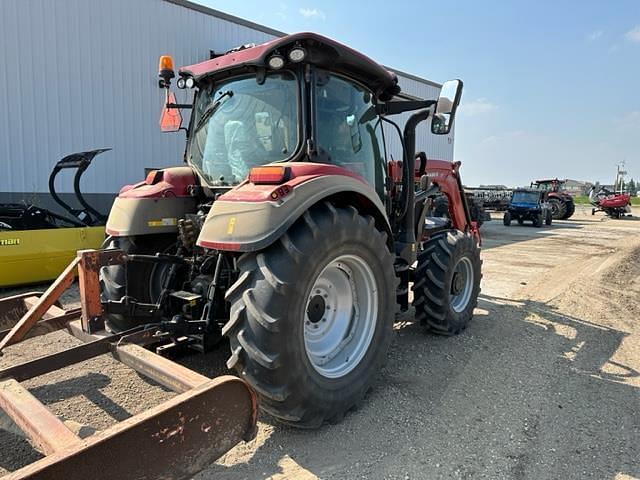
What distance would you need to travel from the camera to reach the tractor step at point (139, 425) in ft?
5.26

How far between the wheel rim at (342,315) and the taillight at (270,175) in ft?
2.16

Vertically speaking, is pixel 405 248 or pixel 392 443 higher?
pixel 405 248

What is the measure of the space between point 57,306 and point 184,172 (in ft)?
4.32

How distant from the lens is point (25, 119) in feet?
28.9

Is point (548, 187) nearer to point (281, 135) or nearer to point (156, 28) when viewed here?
point (156, 28)

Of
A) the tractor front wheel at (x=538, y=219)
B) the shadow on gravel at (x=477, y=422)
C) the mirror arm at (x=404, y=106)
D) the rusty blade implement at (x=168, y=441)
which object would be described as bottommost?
the shadow on gravel at (x=477, y=422)

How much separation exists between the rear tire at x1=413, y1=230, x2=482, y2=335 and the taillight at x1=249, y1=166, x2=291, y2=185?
83.9 inches

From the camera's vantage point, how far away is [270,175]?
2617mm

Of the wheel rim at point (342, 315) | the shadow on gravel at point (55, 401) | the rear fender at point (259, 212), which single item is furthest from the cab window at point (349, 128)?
the shadow on gravel at point (55, 401)

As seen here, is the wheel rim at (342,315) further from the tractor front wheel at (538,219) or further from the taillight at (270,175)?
the tractor front wheel at (538,219)

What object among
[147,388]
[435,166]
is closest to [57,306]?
[147,388]

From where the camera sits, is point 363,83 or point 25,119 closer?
point 363,83

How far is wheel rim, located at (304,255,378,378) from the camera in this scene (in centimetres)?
298

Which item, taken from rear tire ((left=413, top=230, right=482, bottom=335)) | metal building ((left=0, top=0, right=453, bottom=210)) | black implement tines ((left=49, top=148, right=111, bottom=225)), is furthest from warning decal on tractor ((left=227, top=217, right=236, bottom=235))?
metal building ((left=0, top=0, right=453, bottom=210))
